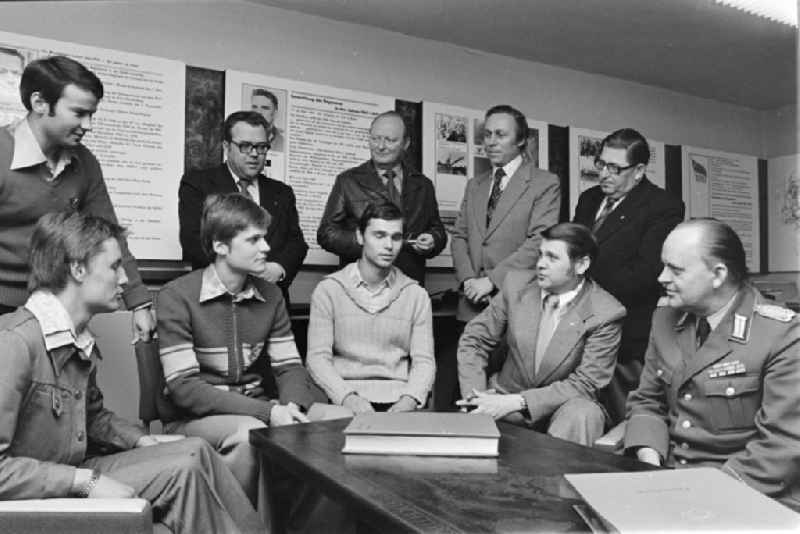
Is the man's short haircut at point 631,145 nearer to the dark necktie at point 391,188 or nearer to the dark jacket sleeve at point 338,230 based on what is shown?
the dark necktie at point 391,188

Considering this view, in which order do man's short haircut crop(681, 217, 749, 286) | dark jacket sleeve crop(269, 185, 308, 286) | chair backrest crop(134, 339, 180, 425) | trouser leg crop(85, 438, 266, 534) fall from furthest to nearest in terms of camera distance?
1. dark jacket sleeve crop(269, 185, 308, 286)
2. chair backrest crop(134, 339, 180, 425)
3. man's short haircut crop(681, 217, 749, 286)
4. trouser leg crop(85, 438, 266, 534)

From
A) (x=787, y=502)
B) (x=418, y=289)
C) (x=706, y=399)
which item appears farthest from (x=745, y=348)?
(x=418, y=289)

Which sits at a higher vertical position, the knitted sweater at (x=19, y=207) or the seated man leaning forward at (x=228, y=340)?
the knitted sweater at (x=19, y=207)

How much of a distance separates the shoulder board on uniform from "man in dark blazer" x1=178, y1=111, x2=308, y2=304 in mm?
1683

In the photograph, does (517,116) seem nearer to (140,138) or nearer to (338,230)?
(338,230)

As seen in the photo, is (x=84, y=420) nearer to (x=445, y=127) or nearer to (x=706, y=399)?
(x=706, y=399)

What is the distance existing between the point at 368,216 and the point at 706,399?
1.36 metres

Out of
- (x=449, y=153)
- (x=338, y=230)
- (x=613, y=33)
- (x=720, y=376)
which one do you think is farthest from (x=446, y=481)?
(x=613, y=33)

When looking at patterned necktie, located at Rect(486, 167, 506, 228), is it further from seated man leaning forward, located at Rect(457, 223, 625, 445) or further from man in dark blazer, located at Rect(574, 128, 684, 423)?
seated man leaning forward, located at Rect(457, 223, 625, 445)

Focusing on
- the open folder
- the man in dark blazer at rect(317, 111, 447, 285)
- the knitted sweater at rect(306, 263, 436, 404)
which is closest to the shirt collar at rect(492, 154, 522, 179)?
the man in dark blazer at rect(317, 111, 447, 285)

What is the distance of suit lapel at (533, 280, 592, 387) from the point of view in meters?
2.29

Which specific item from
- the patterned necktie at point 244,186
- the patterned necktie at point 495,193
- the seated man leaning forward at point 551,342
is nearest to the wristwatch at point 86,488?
the seated man leaning forward at point 551,342

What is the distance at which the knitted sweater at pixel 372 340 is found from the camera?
7.88 feet

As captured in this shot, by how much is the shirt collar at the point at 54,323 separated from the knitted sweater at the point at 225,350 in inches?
20.8
